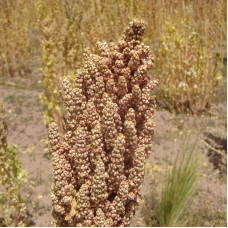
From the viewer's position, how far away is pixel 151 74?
478 cm

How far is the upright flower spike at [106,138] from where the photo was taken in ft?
2.75

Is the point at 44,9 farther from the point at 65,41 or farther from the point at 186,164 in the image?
the point at 186,164

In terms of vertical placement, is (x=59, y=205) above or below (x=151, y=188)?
above

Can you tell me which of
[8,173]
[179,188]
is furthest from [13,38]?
[179,188]

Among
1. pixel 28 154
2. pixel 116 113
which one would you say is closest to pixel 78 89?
pixel 116 113

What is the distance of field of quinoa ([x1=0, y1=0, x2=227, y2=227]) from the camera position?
9.95 ft

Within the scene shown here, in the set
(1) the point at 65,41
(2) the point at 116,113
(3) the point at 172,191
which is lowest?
(3) the point at 172,191

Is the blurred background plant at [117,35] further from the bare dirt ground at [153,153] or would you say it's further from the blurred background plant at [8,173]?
the blurred background plant at [8,173]

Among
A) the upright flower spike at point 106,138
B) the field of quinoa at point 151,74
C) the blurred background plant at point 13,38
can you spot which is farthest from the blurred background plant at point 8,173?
the upright flower spike at point 106,138

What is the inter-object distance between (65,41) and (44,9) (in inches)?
18.8

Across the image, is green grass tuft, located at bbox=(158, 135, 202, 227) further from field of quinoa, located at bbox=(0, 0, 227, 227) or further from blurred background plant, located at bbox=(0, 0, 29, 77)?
blurred background plant, located at bbox=(0, 0, 29, 77)

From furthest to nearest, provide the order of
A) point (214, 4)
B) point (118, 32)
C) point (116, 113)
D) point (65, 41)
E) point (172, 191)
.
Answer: point (214, 4) < point (118, 32) < point (65, 41) < point (172, 191) < point (116, 113)

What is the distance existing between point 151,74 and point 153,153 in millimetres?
1456

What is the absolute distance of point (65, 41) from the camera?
334 cm
